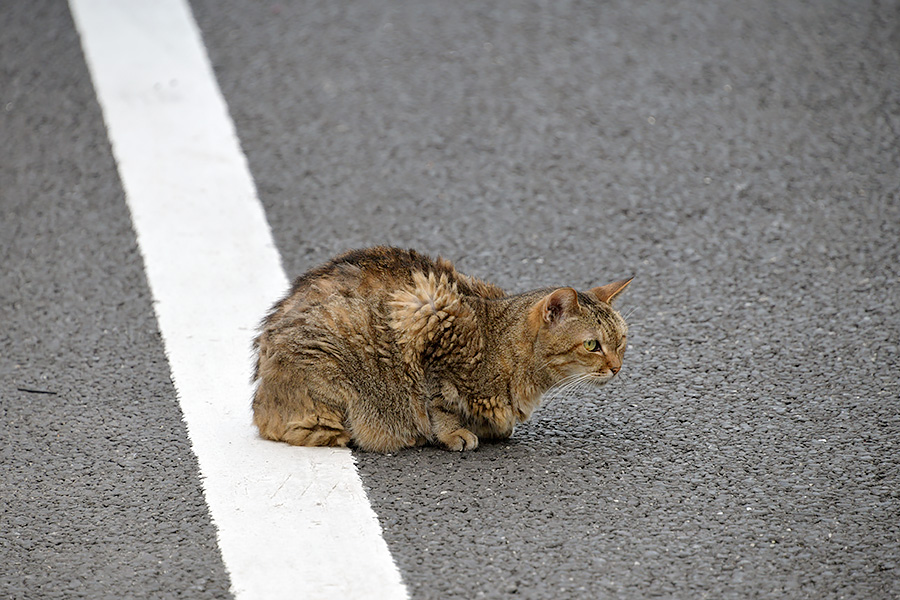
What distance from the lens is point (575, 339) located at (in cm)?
416

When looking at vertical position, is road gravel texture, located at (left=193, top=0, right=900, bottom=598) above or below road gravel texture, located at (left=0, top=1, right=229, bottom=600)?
above

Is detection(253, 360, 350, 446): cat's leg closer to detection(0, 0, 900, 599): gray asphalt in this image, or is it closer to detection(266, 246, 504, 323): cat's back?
detection(0, 0, 900, 599): gray asphalt

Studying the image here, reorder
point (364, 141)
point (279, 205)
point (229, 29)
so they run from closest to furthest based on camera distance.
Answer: point (279, 205) < point (364, 141) < point (229, 29)

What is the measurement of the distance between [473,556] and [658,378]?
148 centimetres

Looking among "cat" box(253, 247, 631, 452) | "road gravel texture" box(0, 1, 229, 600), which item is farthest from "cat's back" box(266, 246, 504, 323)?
"road gravel texture" box(0, 1, 229, 600)

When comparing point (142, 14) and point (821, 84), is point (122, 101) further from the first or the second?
point (821, 84)

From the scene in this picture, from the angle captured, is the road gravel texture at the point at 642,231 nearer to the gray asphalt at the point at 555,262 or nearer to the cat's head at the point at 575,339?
the gray asphalt at the point at 555,262

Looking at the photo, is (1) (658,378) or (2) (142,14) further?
(2) (142,14)

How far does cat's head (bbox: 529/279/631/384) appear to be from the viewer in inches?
164

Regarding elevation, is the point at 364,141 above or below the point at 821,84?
below

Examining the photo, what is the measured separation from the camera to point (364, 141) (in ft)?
21.0

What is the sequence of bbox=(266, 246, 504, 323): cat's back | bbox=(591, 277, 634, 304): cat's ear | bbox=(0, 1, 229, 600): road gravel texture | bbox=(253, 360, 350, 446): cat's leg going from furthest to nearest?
1. bbox=(591, 277, 634, 304): cat's ear
2. bbox=(266, 246, 504, 323): cat's back
3. bbox=(253, 360, 350, 446): cat's leg
4. bbox=(0, 1, 229, 600): road gravel texture

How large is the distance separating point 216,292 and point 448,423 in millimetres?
1589

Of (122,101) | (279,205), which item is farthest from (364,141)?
(122,101)
